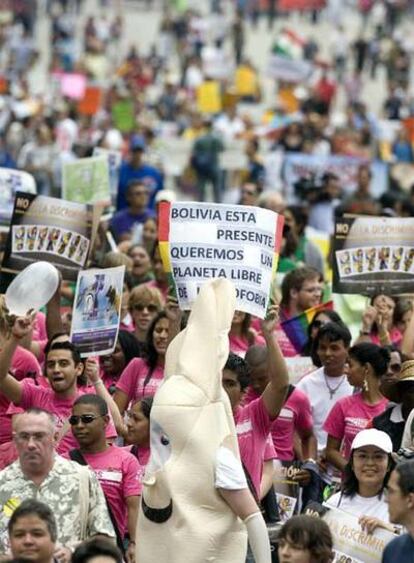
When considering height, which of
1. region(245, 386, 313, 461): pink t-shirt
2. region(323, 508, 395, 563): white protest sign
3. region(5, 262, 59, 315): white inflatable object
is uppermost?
region(5, 262, 59, 315): white inflatable object

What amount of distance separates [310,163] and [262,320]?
18.0m

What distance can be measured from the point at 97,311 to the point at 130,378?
453mm

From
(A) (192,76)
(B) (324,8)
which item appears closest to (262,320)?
(A) (192,76)

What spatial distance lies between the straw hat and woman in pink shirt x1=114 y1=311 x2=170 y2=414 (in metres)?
1.48

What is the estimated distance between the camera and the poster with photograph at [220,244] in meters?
11.8

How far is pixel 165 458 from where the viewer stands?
10.2 metres

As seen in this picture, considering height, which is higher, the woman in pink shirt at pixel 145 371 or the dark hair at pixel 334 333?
the dark hair at pixel 334 333

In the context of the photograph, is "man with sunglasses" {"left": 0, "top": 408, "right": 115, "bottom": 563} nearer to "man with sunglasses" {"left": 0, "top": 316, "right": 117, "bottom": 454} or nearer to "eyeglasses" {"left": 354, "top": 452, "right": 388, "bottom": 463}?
"eyeglasses" {"left": 354, "top": 452, "right": 388, "bottom": 463}

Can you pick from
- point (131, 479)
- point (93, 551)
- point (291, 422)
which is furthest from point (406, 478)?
point (291, 422)

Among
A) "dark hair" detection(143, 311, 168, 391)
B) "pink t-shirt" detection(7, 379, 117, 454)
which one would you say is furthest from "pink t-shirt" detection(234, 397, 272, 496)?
"dark hair" detection(143, 311, 168, 391)

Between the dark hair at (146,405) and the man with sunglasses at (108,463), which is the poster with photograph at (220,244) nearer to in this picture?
the dark hair at (146,405)

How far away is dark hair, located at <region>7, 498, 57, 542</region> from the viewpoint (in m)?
9.24

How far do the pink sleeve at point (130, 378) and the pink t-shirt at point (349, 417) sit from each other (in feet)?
3.65

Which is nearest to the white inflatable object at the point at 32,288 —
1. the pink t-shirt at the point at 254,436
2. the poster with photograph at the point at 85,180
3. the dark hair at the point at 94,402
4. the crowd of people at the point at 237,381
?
the crowd of people at the point at 237,381
